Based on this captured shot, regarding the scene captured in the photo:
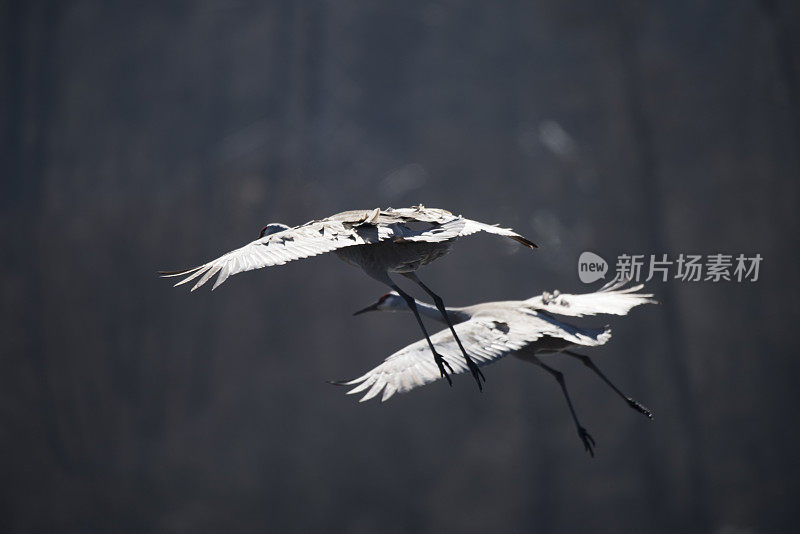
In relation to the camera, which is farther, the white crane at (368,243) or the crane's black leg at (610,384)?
the crane's black leg at (610,384)

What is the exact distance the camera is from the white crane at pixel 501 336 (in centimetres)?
303

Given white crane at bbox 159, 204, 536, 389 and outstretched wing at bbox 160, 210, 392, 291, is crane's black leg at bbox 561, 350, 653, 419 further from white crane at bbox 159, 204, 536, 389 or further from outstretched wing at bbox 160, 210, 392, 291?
outstretched wing at bbox 160, 210, 392, 291

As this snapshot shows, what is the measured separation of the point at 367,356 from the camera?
343 inches

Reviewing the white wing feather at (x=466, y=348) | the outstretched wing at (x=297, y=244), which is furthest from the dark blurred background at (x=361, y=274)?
the outstretched wing at (x=297, y=244)

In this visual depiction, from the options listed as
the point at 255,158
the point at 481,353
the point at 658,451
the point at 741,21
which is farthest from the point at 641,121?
the point at 481,353

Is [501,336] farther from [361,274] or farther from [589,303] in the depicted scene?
[361,274]

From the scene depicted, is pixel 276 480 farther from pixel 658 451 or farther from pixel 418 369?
pixel 418 369

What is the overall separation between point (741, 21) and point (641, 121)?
5.17ft

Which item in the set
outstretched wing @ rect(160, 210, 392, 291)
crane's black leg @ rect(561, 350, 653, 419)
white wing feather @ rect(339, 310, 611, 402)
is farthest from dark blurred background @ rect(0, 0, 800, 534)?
outstretched wing @ rect(160, 210, 392, 291)

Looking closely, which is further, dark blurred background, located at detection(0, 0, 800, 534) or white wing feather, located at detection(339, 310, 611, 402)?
dark blurred background, located at detection(0, 0, 800, 534)

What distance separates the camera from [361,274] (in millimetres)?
8852

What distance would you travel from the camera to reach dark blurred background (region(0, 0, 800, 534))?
8.48 metres

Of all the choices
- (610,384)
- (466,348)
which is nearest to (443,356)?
(466,348)

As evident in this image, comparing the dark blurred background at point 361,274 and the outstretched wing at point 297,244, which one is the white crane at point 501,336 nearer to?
the outstretched wing at point 297,244
